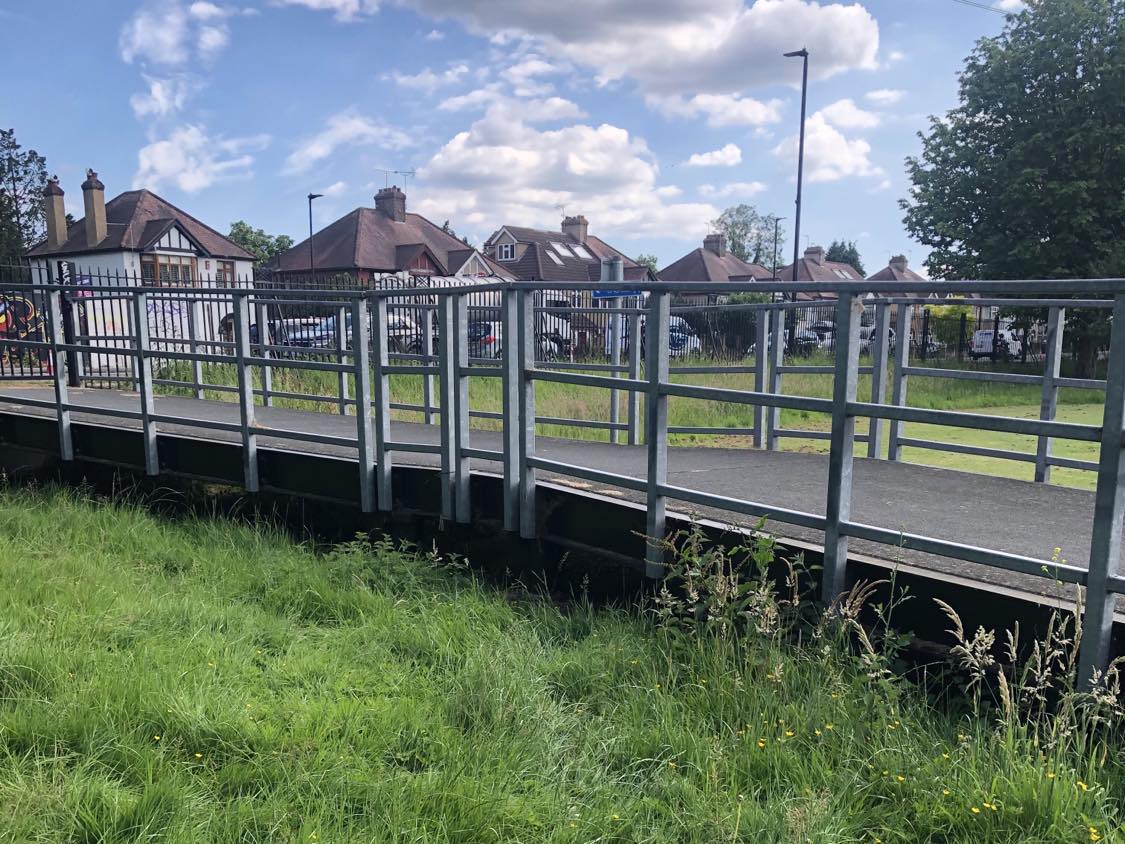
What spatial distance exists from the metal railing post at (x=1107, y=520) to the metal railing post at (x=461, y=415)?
360 centimetres

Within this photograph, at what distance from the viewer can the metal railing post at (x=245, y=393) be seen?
6.68 metres

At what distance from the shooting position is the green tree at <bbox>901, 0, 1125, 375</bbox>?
81.4 ft

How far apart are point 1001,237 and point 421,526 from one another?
82.6ft

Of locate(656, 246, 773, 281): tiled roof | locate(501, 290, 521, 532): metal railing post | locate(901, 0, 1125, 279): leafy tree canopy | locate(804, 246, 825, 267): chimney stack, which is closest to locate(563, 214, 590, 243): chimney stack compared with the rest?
locate(656, 246, 773, 281): tiled roof

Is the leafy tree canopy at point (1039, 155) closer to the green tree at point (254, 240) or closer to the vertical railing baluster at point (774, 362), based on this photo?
the vertical railing baluster at point (774, 362)

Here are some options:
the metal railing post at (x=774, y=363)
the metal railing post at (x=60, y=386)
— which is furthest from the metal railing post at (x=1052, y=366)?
the metal railing post at (x=60, y=386)

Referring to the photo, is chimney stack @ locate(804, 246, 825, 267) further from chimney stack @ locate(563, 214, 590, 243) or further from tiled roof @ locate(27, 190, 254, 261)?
tiled roof @ locate(27, 190, 254, 261)

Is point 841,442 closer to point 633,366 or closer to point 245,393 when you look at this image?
point 633,366

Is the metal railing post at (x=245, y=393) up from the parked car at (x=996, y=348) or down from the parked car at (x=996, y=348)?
up

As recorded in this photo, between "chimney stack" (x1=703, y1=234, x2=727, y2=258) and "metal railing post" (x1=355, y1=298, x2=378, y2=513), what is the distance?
69015 millimetres

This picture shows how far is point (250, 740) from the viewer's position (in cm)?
348

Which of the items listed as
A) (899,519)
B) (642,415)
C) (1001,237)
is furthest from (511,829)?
(1001,237)

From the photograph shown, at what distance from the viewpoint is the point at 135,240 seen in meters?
46.9

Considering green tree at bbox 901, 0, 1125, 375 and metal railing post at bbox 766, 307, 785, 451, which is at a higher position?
green tree at bbox 901, 0, 1125, 375
